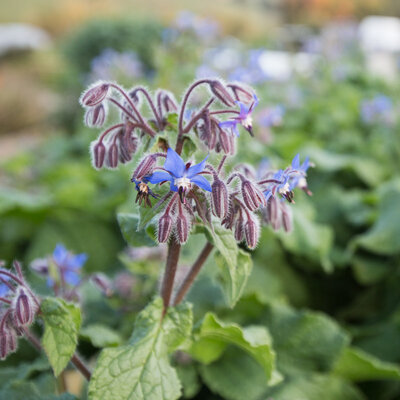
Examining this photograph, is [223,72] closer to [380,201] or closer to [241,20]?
[380,201]

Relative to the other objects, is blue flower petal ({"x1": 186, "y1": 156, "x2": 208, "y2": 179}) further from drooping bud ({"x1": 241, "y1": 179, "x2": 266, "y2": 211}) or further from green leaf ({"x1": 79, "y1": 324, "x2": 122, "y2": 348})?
green leaf ({"x1": 79, "y1": 324, "x2": 122, "y2": 348})

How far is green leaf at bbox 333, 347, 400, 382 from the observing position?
1785 millimetres

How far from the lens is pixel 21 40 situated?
45.2ft

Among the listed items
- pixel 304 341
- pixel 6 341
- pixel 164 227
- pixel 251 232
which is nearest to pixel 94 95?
pixel 164 227

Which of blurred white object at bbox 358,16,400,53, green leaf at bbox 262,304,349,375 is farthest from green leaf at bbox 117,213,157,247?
blurred white object at bbox 358,16,400,53

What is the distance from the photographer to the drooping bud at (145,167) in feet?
3.53

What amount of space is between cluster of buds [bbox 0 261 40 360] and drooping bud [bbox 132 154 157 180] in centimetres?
42

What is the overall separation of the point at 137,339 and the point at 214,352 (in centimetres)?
49

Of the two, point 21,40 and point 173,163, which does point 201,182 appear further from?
point 21,40

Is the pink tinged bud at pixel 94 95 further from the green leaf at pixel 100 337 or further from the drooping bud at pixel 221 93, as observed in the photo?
the green leaf at pixel 100 337

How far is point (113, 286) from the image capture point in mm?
1975

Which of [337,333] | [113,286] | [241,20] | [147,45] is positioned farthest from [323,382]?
[241,20]

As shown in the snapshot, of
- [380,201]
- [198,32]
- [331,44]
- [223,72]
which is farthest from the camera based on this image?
[331,44]

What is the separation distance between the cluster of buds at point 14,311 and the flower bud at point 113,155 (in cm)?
35
